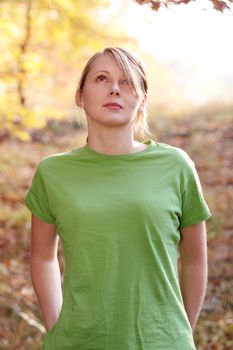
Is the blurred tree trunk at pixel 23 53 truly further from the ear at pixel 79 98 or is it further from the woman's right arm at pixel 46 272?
the woman's right arm at pixel 46 272

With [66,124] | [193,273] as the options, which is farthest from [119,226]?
[66,124]

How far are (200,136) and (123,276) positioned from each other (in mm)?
10182

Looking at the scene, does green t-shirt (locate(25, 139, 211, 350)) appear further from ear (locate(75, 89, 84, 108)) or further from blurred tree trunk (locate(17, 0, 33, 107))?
blurred tree trunk (locate(17, 0, 33, 107))

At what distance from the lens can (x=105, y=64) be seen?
2.33m

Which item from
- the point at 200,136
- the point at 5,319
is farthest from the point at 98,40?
the point at 5,319

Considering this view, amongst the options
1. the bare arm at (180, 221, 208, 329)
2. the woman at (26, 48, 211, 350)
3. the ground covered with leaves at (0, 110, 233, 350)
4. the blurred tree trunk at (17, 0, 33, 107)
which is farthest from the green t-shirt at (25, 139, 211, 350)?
the blurred tree trunk at (17, 0, 33, 107)

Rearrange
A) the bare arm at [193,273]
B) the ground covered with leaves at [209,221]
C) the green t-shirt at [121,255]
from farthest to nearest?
the ground covered with leaves at [209,221], the bare arm at [193,273], the green t-shirt at [121,255]

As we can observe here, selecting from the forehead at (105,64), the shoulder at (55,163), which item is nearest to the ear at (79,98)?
the forehead at (105,64)

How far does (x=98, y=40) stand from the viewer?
9.12 m

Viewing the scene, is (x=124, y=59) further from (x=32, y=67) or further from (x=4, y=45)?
(x=4, y=45)

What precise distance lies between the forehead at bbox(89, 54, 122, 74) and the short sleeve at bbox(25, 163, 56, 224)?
1.43ft

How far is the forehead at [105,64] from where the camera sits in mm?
2309

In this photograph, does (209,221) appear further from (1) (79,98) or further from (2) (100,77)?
(2) (100,77)

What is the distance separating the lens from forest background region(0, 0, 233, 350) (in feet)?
17.0
